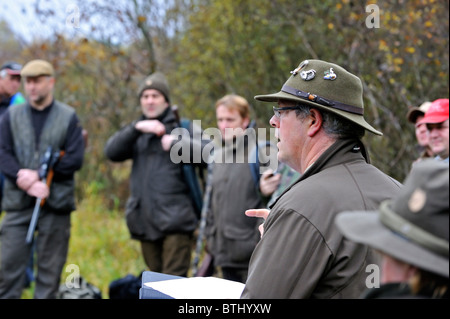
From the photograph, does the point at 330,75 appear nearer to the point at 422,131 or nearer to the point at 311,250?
the point at 311,250

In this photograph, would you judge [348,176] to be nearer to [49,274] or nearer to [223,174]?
[223,174]

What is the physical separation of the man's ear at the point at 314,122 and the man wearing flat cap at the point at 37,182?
4037 millimetres

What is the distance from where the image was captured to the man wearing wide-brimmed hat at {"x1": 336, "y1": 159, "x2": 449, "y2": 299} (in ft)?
5.16

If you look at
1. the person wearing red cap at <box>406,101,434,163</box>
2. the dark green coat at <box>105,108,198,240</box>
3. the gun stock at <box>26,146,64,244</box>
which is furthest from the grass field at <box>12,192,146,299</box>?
the person wearing red cap at <box>406,101,434,163</box>

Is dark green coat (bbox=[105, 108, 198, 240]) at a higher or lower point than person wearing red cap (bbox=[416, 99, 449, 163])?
lower

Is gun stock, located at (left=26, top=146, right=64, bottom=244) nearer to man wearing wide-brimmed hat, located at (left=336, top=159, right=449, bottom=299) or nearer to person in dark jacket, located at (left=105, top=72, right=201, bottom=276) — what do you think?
person in dark jacket, located at (left=105, top=72, right=201, bottom=276)

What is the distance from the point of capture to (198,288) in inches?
103

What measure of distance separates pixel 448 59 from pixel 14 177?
4457 mm

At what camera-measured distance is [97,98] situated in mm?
12359

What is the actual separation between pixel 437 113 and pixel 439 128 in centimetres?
12

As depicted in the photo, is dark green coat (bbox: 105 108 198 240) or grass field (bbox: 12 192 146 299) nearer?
dark green coat (bbox: 105 108 198 240)

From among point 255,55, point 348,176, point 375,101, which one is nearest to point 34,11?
point 255,55

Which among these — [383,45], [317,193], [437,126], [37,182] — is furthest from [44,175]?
[317,193]

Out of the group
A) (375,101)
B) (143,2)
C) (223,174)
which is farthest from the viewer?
(143,2)
